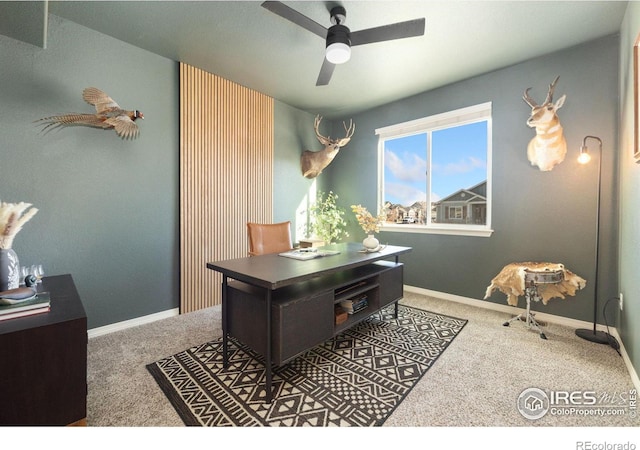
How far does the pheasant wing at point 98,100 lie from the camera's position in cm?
224

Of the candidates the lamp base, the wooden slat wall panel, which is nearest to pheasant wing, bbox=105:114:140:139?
the wooden slat wall panel

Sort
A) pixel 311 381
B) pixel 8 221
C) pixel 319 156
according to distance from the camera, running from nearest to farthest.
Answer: pixel 8 221, pixel 311 381, pixel 319 156

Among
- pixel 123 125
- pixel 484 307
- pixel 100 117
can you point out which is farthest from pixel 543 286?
pixel 100 117

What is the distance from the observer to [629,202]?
2.11 m

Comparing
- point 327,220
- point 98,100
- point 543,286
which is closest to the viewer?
point 98,100

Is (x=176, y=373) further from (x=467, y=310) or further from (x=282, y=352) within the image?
(x=467, y=310)

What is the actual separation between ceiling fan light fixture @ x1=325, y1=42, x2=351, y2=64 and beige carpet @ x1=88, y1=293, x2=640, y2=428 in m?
2.44

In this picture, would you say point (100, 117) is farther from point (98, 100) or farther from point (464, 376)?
point (464, 376)

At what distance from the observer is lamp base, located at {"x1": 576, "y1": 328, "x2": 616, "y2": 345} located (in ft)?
7.68

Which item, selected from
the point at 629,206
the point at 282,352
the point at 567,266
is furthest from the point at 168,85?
the point at 567,266

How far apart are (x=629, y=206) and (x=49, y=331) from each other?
12.5 ft

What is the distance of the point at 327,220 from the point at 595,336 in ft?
10.8

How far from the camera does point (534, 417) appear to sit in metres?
1.53

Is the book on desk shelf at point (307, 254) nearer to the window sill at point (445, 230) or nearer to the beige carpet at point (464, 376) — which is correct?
the beige carpet at point (464, 376)
